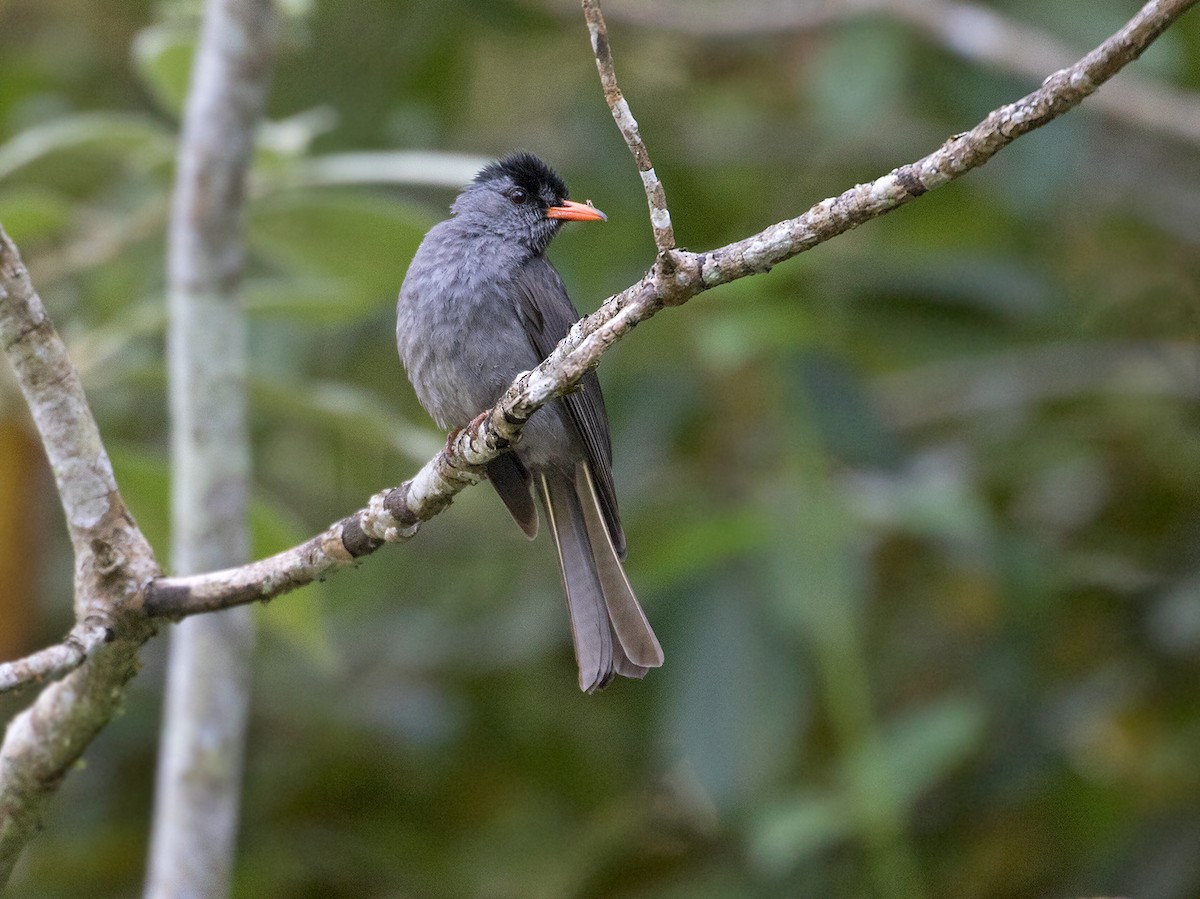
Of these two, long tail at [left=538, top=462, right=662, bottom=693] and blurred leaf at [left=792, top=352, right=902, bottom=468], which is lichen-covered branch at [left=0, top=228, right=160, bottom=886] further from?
blurred leaf at [left=792, top=352, right=902, bottom=468]

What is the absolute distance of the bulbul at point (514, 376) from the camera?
327 cm

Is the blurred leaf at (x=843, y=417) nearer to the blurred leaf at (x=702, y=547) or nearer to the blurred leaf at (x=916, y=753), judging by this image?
the blurred leaf at (x=702, y=547)

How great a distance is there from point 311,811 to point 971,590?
2466mm

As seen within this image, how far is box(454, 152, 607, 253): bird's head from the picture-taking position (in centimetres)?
377

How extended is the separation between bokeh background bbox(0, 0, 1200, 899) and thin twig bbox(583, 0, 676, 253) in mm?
1732

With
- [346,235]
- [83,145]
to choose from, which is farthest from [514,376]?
[83,145]

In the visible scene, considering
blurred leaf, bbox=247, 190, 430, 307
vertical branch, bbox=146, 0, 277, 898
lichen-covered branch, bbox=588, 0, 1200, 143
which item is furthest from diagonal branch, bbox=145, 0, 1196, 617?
lichen-covered branch, bbox=588, 0, 1200, 143

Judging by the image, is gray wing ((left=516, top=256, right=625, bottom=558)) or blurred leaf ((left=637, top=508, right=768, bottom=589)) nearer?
gray wing ((left=516, top=256, right=625, bottom=558))

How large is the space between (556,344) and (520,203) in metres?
0.70

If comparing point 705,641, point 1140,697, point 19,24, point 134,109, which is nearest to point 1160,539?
point 1140,697

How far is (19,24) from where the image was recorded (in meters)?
6.39

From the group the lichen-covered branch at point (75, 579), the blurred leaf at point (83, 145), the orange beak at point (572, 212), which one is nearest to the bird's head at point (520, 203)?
the orange beak at point (572, 212)

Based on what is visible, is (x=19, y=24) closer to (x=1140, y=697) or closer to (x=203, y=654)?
(x=203, y=654)

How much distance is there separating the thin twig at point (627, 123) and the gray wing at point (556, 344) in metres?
1.23
